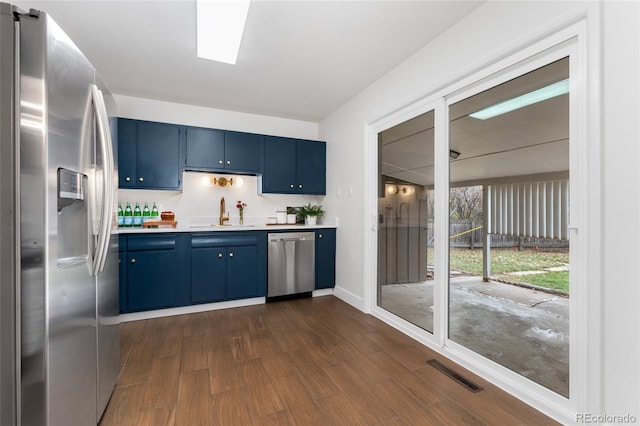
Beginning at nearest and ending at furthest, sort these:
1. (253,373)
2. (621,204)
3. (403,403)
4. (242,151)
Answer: (621,204) → (403,403) → (253,373) → (242,151)

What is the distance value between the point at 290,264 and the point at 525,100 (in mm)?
2757

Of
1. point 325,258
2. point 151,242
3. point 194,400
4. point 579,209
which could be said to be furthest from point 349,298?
point 579,209

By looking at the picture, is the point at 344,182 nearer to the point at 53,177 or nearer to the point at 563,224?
the point at 563,224

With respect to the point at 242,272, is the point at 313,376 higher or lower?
lower

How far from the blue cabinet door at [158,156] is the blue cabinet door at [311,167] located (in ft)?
5.04

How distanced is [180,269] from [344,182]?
2.16 meters

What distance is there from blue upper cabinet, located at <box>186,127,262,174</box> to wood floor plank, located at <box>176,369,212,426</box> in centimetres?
234

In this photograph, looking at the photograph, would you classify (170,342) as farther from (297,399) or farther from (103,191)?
(103,191)

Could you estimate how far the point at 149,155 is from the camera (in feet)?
10.3

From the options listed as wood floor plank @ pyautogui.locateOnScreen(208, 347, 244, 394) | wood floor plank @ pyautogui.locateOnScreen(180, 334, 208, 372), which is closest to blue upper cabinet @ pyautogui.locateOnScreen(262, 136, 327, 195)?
wood floor plank @ pyautogui.locateOnScreen(180, 334, 208, 372)

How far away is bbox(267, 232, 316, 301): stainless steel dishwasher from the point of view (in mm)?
3371

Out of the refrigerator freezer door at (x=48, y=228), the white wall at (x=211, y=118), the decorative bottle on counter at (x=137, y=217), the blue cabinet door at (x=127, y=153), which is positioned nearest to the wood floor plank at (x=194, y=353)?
the refrigerator freezer door at (x=48, y=228)

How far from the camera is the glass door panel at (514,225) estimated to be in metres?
1.56

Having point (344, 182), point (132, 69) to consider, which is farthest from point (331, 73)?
point (132, 69)
